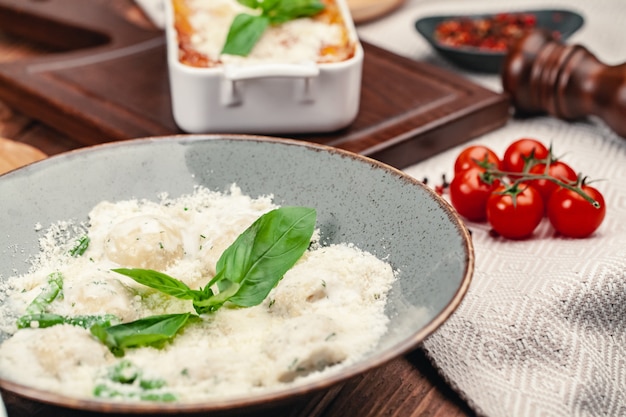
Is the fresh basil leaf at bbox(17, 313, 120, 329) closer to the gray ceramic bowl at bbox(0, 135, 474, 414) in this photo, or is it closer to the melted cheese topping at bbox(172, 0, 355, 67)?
the gray ceramic bowl at bbox(0, 135, 474, 414)

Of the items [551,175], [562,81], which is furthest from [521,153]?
[562,81]

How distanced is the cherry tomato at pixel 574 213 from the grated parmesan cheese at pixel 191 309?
596mm

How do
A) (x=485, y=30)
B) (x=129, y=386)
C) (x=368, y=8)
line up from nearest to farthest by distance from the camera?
(x=129, y=386) → (x=485, y=30) → (x=368, y=8)

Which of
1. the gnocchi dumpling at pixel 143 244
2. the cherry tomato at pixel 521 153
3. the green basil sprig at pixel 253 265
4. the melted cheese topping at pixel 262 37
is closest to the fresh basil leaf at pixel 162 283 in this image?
the green basil sprig at pixel 253 265

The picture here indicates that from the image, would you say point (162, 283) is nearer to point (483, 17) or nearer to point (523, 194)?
point (523, 194)

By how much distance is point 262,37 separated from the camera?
2.24m

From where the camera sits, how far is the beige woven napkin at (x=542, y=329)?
147 centimetres

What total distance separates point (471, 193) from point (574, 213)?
0.24 meters

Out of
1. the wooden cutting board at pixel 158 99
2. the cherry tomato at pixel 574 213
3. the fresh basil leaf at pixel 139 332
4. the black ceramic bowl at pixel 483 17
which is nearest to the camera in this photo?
the fresh basil leaf at pixel 139 332

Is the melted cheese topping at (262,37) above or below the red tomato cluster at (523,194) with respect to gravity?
above

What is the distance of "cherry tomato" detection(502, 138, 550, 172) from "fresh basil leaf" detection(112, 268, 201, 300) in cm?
103

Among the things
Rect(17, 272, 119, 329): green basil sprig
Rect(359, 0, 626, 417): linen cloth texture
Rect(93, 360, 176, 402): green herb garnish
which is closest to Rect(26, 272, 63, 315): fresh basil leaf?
Rect(17, 272, 119, 329): green basil sprig

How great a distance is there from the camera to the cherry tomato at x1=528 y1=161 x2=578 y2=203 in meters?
2.02

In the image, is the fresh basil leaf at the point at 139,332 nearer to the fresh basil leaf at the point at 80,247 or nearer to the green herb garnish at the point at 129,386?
the green herb garnish at the point at 129,386
